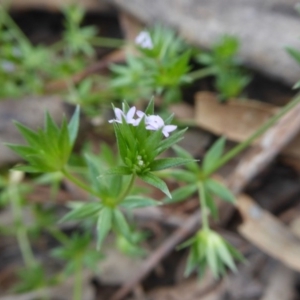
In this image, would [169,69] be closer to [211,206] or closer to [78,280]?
[211,206]

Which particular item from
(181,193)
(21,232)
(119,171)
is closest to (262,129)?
(181,193)

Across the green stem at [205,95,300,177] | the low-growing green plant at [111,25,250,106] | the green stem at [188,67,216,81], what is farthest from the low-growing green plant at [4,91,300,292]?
the green stem at [188,67,216,81]

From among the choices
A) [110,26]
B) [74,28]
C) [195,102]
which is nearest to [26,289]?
[195,102]

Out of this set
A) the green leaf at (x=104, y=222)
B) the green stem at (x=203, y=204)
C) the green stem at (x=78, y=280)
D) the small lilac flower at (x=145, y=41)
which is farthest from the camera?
the green stem at (x=78, y=280)

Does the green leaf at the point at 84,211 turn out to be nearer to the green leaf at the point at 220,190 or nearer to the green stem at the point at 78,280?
the green leaf at the point at 220,190

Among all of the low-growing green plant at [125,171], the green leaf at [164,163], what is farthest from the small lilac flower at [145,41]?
the green leaf at [164,163]

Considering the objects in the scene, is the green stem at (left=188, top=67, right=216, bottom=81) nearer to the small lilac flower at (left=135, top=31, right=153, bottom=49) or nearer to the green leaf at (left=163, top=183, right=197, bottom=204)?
the small lilac flower at (left=135, top=31, right=153, bottom=49)

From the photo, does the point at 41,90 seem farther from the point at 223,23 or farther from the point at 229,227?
the point at 229,227
